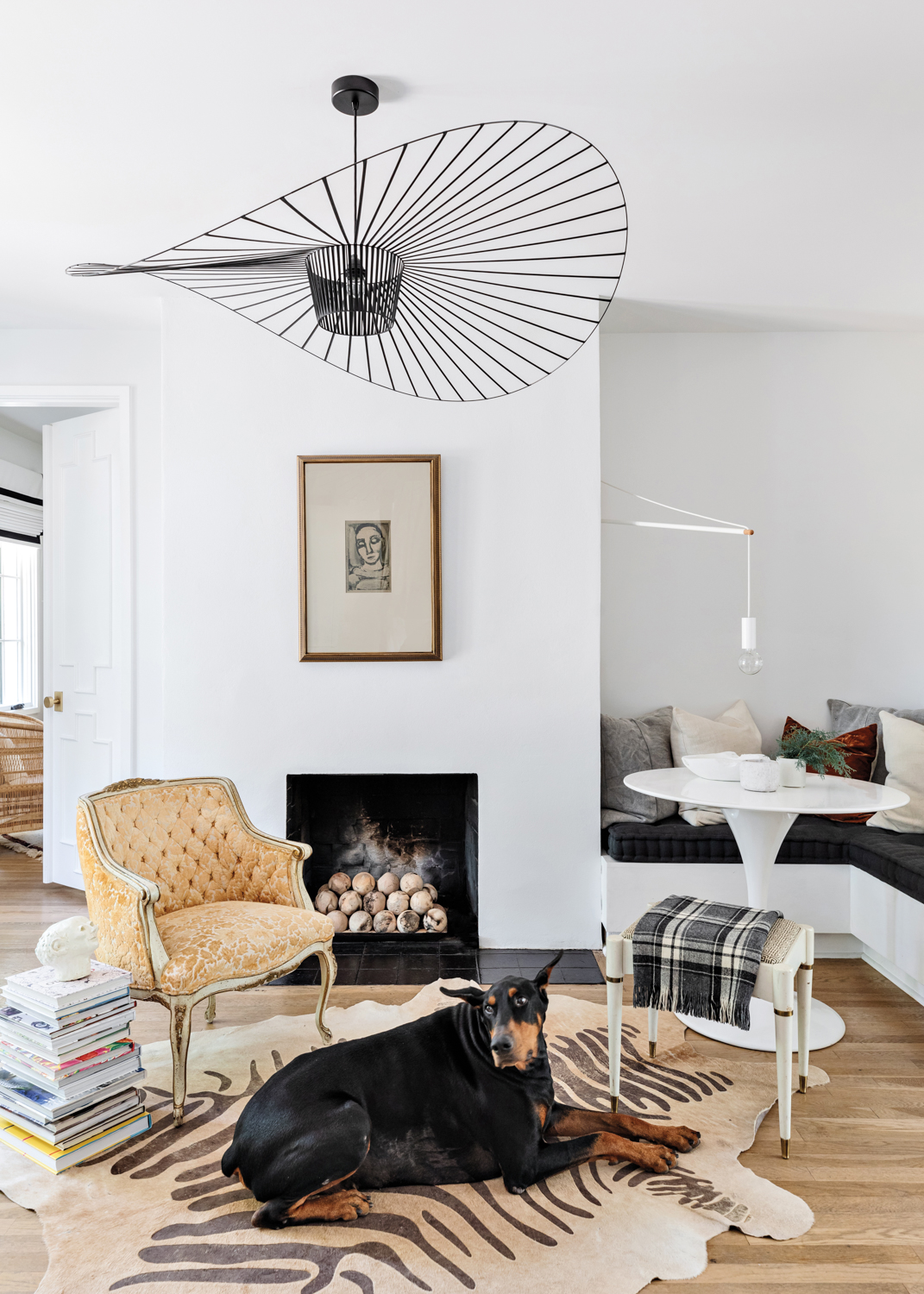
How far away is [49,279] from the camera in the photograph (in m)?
3.31

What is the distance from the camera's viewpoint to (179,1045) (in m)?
2.20

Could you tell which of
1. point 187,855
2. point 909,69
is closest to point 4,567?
point 187,855

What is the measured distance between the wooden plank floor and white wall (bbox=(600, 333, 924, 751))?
135cm

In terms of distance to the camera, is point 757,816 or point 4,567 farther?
point 4,567

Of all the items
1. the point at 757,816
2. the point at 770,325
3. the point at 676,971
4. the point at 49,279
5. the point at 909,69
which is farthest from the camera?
the point at 770,325

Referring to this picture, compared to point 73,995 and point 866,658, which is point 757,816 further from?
point 73,995

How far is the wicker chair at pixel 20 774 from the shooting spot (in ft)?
16.2

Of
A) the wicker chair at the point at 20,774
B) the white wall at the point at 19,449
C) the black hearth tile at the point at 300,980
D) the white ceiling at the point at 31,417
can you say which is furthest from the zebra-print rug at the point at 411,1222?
the white wall at the point at 19,449

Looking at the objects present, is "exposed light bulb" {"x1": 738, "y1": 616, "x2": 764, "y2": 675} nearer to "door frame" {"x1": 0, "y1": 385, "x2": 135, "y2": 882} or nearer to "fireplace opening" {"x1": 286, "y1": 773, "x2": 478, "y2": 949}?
"fireplace opening" {"x1": 286, "y1": 773, "x2": 478, "y2": 949}

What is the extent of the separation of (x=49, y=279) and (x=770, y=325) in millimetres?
3019

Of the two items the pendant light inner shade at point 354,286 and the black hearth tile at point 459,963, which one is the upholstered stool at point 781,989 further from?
the pendant light inner shade at point 354,286

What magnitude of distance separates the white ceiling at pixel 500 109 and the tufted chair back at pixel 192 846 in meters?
1.90

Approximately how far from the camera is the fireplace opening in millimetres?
3719

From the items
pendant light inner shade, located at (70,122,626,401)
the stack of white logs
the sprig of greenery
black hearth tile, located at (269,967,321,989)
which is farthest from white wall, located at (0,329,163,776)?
the sprig of greenery
